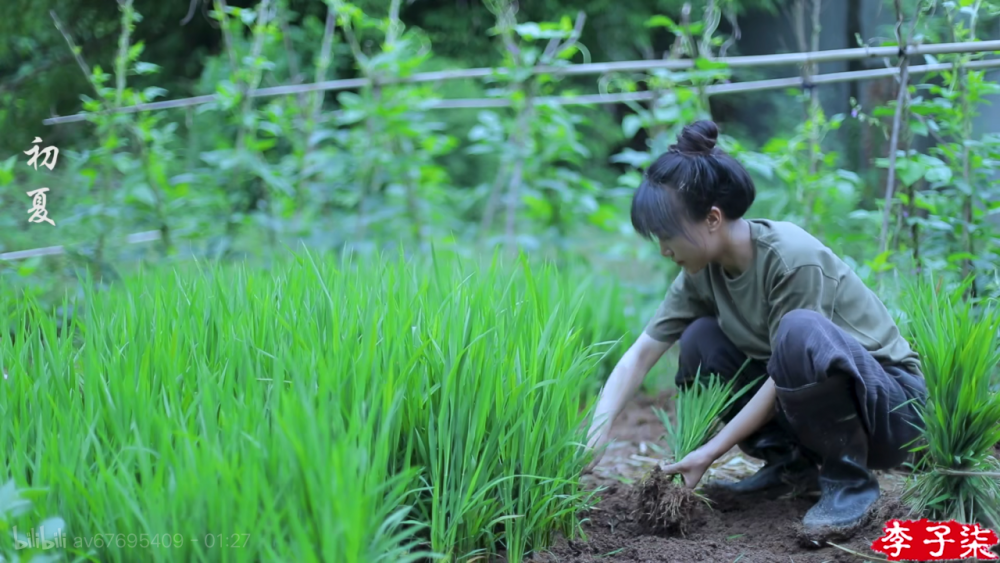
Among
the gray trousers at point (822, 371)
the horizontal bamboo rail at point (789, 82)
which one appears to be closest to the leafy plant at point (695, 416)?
the gray trousers at point (822, 371)

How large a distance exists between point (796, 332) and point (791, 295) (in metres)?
0.15

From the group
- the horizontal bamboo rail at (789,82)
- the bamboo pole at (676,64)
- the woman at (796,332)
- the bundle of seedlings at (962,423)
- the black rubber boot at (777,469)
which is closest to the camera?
the bundle of seedlings at (962,423)

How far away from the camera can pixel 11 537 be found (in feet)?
4.02

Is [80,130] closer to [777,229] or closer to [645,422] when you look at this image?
[645,422]

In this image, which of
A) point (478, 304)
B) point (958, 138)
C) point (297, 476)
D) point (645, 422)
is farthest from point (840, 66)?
point (297, 476)

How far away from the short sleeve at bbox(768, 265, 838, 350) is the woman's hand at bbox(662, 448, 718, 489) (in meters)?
0.29

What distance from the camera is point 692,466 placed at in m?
1.83

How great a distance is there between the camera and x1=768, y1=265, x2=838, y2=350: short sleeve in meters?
Answer: 1.82

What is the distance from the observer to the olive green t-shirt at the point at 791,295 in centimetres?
184

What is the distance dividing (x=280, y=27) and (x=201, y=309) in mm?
3413

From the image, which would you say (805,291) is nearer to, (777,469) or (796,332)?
(796,332)

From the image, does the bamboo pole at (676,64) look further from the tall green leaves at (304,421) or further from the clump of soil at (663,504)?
the clump of soil at (663,504)

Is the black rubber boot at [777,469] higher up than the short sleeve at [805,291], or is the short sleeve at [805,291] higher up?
the short sleeve at [805,291]
